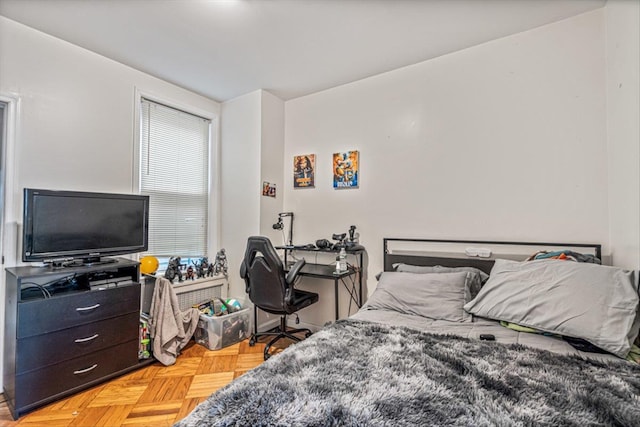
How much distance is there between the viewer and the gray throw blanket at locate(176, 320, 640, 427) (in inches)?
32.5

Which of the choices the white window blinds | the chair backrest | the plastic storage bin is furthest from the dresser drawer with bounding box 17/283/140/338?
the chair backrest

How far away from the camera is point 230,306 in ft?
9.73

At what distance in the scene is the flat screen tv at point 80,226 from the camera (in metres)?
1.89

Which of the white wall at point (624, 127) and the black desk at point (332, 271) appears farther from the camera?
the black desk at point (332, 271)

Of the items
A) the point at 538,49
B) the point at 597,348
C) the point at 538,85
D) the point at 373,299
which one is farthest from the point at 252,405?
the point at 538,49

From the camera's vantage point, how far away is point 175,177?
306cm

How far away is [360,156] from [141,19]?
6.53 ft

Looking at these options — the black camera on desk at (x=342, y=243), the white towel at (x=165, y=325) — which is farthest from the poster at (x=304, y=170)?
the white towel at (x=165, y=325)

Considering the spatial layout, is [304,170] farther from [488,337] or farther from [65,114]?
[488,337]

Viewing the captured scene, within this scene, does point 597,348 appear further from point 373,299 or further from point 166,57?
point 166,57

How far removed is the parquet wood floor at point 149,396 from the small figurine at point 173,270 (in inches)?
27.9

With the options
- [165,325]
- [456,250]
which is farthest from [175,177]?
[456,250]

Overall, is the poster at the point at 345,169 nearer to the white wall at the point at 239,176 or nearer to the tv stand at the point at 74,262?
the white wall at the point at 239,176

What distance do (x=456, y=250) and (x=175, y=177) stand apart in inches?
111
